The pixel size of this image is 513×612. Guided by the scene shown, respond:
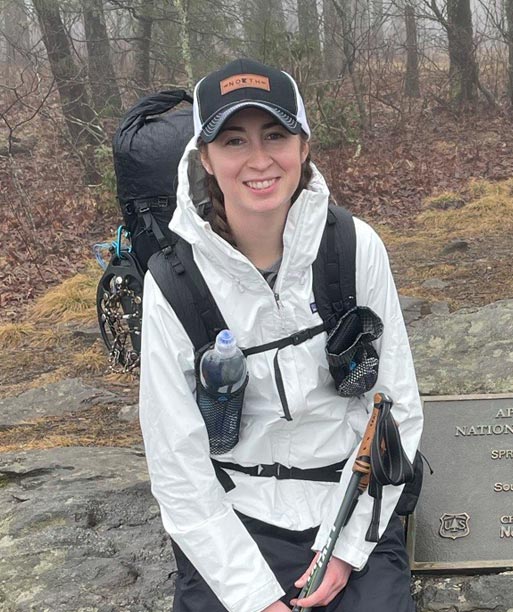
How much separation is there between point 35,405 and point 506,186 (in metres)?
6.02

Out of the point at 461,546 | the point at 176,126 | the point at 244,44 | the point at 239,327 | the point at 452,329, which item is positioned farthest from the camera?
the point at 244,44

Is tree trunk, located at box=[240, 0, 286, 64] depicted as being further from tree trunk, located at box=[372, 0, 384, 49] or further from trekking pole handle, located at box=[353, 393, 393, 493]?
trekking pole handle, located at box=[353, 393, 393, 493]

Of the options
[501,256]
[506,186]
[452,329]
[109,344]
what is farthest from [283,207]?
[506,186]

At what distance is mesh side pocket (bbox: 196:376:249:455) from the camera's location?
204 centimetres

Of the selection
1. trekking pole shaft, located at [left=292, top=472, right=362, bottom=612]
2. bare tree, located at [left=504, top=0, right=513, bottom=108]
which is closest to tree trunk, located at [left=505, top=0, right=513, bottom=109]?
bare tree, located at [left=504, top=0, right=513, bottom=108]

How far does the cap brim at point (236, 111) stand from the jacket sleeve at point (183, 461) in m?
0.46

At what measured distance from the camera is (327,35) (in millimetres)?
12547

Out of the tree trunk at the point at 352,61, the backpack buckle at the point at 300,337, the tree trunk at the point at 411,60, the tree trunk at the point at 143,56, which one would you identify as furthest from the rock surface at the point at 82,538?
the tree trunk at the point at 411,60

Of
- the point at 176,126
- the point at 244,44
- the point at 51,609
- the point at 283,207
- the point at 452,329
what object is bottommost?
the point at 51,609

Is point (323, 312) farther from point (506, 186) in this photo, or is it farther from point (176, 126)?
point (506, 186)

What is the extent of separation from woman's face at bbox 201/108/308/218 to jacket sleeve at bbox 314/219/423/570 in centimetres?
30

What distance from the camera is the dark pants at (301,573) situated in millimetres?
2035

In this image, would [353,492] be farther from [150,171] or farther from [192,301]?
[150,171]

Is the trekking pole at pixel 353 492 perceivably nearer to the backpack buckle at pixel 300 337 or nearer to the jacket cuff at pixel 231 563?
the jacket cuff at pixel 231 563
